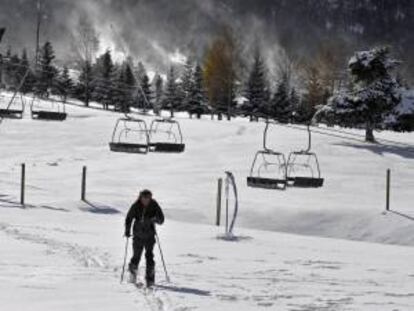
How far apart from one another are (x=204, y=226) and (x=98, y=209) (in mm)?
4675

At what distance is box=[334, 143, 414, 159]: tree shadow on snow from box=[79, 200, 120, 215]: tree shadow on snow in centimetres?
1974

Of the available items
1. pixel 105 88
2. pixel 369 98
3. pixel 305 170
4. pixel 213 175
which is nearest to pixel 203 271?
pixel 213 175

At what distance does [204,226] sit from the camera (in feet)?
80.5

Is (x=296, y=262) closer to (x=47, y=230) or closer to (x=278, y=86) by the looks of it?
(x=47, y=230)

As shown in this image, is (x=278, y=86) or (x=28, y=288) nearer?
(x=28, y=288)

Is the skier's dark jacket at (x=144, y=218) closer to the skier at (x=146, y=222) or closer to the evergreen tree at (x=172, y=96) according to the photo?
the skier at (x=146, y=222)

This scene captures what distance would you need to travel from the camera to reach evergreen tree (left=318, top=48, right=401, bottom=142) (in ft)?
160

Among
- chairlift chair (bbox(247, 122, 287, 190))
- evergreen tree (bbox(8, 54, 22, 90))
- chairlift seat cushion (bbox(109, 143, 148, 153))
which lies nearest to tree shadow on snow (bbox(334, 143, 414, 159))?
chairlift chair (bbox(247, 122, 287, 190))

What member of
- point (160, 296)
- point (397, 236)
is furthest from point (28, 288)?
point (397, 236)

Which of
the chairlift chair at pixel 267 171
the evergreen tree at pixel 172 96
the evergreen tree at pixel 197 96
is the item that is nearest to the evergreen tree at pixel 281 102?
the evergreen tree at pixel 197 96

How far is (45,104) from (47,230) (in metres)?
48.2

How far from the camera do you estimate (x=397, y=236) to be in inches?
968

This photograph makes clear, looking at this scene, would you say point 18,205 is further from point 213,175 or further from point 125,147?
point 213,175

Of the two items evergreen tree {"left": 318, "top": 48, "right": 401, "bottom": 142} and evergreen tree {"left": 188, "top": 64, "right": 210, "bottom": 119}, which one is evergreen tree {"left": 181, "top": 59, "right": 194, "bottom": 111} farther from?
evergreen tree {"left": 318, "top": 48, "right": 401, "bottom": 142}
